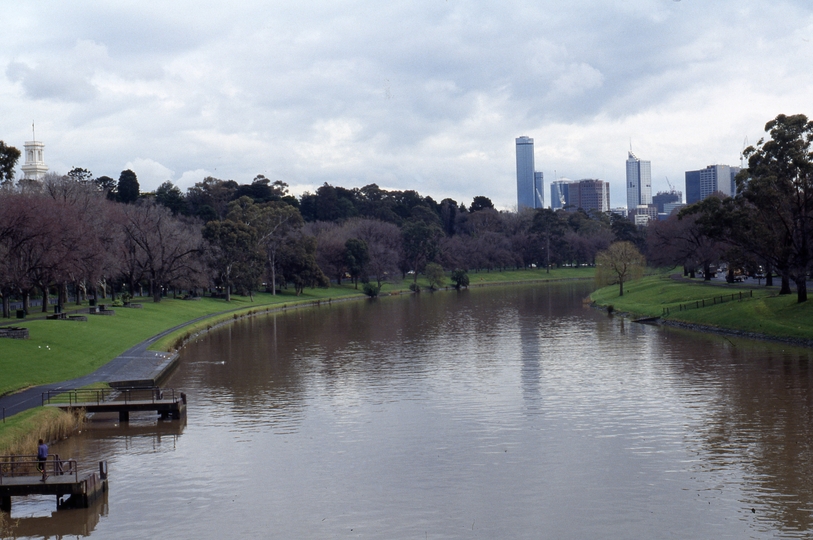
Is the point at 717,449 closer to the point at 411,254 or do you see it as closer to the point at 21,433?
the point at 21,433

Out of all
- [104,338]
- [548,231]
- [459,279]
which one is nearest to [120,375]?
[104,338]

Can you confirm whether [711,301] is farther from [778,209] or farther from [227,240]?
[227,240]

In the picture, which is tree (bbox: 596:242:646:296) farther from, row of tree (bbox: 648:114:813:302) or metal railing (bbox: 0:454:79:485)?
metal railing (bbox: 0:454:79:485)

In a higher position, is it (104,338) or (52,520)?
(104,338)

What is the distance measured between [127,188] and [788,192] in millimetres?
117887

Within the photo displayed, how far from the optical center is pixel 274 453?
27.4 meters

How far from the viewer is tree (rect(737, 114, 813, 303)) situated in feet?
186

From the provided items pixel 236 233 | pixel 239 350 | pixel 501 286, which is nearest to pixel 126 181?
pixel 236 233

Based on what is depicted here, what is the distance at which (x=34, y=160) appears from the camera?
140 meters

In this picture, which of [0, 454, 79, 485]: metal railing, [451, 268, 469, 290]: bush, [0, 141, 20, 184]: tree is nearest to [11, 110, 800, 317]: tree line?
[0, 141, 20, 184]: tree

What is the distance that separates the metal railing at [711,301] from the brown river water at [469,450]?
18256mm

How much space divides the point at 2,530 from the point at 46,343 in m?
27.1

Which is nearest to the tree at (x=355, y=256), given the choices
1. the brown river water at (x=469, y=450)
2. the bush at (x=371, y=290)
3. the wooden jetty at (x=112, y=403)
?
the bush at (x=371, y=290)

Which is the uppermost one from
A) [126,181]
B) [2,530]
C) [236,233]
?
[126,181]
